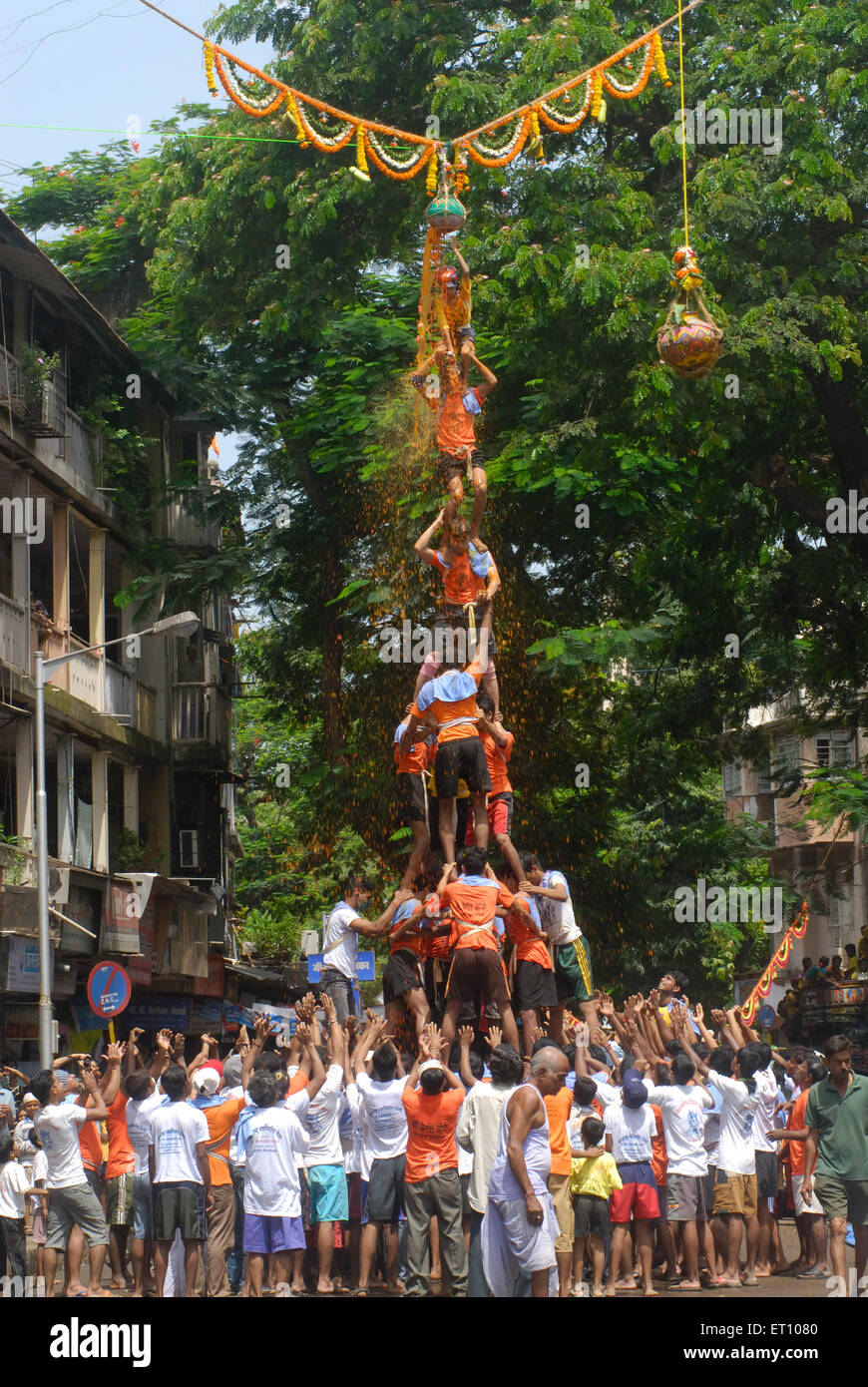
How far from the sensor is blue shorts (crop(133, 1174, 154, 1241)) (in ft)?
39.5

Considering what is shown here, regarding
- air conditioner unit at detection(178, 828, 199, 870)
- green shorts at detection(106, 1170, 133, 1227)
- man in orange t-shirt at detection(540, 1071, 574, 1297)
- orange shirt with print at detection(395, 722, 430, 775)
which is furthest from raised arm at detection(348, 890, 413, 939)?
air conditioner unit at detection(178, 828, 199, 870)

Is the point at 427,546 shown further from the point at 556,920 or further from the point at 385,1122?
the point at 385,1122

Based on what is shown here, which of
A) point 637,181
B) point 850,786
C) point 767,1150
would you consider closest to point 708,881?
point 850,786

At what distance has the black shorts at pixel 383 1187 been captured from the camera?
12.0 metres

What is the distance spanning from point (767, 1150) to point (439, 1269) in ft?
8.53

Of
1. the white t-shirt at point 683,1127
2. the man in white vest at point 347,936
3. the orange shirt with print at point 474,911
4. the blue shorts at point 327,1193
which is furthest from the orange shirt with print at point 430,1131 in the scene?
the man in white vest at point 347,936

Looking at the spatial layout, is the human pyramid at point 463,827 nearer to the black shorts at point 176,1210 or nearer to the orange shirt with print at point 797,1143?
the orange shirt with print at point 797,1143

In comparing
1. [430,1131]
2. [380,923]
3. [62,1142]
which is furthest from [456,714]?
[62,1142]

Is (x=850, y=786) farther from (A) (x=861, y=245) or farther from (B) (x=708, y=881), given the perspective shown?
(B) (x=708, y=881)

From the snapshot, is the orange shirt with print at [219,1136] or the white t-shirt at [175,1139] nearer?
the white t-shirt at [175,1139]

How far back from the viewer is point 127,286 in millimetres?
30156

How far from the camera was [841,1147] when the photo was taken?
10.7 metres

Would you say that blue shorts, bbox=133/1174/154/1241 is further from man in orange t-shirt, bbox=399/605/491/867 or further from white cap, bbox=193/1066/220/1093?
man in orange t-shirt, bbox=399/605/491/867

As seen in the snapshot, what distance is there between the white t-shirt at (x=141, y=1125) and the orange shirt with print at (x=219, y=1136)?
36 cm
